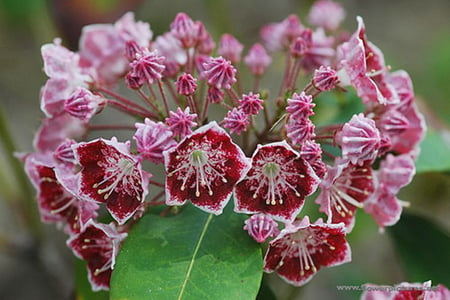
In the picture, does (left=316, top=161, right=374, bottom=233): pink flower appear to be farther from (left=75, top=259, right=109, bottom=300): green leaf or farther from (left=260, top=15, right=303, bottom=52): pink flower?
(left=75, top=259, right=109, bottom=300): green leaf

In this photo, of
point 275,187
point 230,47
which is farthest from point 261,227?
point 230,47

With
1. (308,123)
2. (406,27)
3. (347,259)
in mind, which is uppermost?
(308,123)

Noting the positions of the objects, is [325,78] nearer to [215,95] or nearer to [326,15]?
[215,95]

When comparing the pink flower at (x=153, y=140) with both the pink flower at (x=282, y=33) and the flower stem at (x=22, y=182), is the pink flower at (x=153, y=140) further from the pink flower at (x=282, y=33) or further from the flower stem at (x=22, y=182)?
the flower stem at (x=22, y=182)

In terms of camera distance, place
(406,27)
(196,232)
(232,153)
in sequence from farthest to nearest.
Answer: (406,27) → (196,232) → (232,153)

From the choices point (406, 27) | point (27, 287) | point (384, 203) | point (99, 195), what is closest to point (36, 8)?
point (27, 287)

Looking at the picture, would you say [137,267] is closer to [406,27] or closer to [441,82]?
[441,82]

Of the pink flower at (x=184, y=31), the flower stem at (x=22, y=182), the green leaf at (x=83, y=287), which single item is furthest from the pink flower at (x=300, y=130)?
the flower stem at (x=22, y=182)
